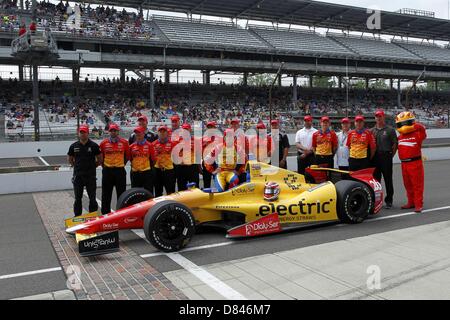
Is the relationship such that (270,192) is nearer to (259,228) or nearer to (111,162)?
(259,228)

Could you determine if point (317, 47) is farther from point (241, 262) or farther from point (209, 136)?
point (241, 262)

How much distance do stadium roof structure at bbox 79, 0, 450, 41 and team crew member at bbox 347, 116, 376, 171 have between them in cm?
3035

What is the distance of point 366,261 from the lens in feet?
17.1

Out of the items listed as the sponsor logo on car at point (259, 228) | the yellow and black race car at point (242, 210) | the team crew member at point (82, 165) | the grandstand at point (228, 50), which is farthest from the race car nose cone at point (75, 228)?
the grandstand at point (228, 50)

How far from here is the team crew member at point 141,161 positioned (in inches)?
305

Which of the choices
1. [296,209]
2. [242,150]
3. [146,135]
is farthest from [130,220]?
[146,135]

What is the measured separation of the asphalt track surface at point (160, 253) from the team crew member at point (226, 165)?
78 centimetres

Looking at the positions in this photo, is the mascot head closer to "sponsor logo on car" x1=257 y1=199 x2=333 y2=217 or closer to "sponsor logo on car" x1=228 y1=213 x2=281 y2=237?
"sponsor logo on car" x1=257 y1=199 x2=333 y2=217

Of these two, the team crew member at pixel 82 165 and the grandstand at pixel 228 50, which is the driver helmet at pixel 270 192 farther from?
the grandstand at pixel 228 50

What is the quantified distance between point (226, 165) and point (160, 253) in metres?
2.04

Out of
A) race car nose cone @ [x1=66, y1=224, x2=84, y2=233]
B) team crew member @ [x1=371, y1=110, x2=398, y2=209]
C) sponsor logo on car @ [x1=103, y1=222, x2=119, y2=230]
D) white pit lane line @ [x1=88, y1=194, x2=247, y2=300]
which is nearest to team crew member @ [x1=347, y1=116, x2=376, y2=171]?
team crew member @ [x1=371, y1=110, x2=398, y2=209]
